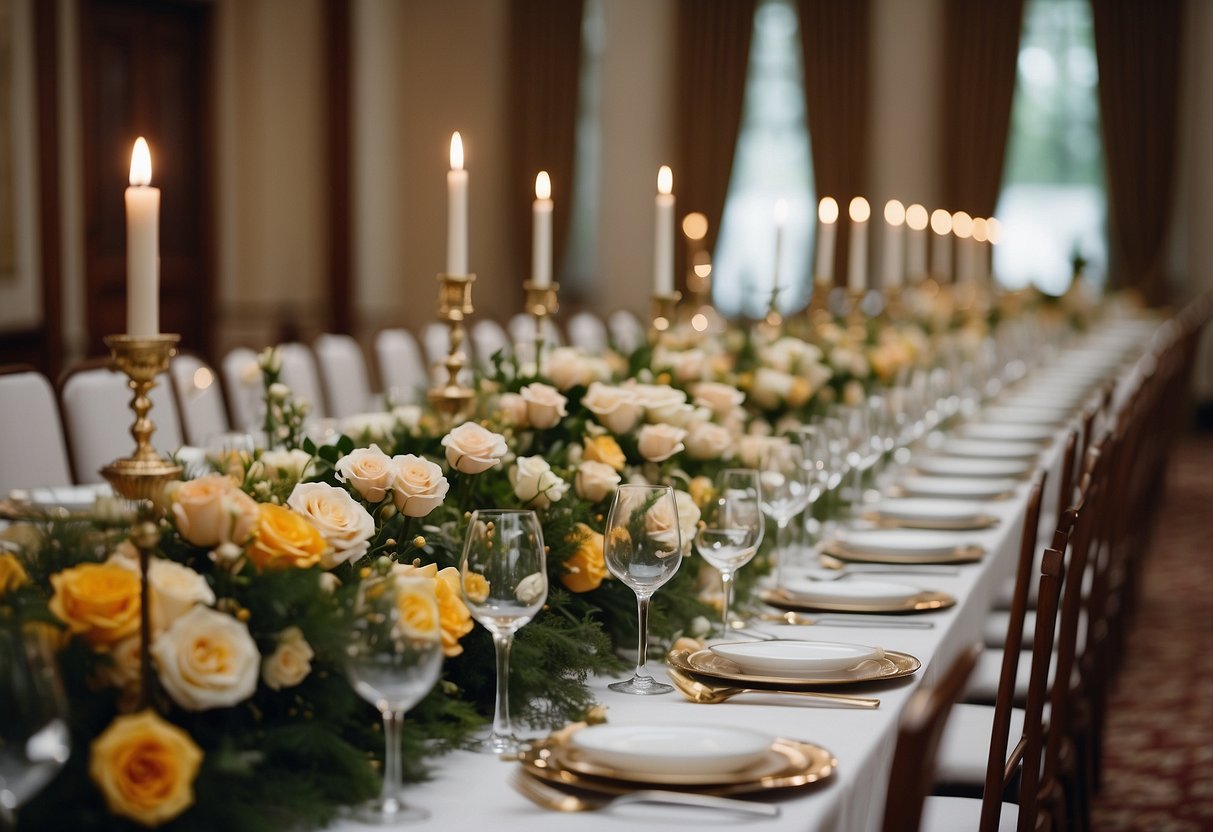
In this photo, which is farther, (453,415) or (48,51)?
(48,51)

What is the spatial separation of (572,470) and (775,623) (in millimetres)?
377

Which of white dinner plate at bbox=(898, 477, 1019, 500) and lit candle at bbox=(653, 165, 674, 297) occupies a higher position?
lit candle at bbox=(653, 165, 674, 297)

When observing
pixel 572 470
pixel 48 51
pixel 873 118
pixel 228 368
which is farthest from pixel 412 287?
pixel 572 470

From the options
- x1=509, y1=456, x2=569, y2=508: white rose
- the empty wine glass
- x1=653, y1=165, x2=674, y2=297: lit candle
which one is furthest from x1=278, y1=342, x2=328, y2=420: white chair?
the empty wine glass

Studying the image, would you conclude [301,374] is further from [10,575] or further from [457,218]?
[10,575]

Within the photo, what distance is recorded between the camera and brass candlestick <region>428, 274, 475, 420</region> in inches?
113

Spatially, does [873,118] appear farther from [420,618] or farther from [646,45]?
[420,618]

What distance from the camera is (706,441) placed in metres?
2.65

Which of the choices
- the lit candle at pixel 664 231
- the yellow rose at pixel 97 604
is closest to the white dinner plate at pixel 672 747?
the yellow rose at pixel 97 604

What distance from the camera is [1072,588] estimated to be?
242 cm

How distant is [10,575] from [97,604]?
0.12 meters

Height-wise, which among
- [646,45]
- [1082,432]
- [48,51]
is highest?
[646,45]

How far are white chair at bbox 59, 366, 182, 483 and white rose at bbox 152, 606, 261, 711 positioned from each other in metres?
2.99

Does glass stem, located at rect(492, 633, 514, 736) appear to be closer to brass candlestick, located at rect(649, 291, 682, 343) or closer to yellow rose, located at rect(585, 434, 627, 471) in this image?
yellow rose, located at rect(585, 434, 627, 471)
